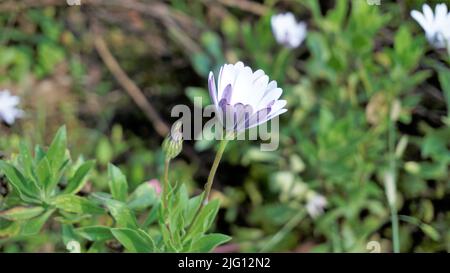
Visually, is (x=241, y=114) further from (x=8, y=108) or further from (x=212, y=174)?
(x=8, y=108)

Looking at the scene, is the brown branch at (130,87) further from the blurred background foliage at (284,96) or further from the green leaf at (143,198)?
the green leaf at (143,198)

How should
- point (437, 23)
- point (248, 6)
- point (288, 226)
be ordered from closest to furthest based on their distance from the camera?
point (437, 23) → point (288, 226) → point (248, 6)

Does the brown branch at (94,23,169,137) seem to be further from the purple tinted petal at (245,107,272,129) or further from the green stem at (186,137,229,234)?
the purple tinted petal at (245,107,272,129)

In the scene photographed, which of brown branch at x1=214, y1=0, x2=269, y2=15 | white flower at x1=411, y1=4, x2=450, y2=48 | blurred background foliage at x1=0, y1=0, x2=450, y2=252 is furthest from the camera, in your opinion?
brown branch at x1=214, y1=0, x2=269, y2=15

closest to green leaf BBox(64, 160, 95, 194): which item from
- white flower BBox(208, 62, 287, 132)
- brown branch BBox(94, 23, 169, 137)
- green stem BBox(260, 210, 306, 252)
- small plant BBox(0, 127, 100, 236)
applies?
small plant BBox(0, 127, 100, 236)

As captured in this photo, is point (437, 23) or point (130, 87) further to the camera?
point (130, 87)

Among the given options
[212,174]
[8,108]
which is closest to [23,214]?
[212,174]
